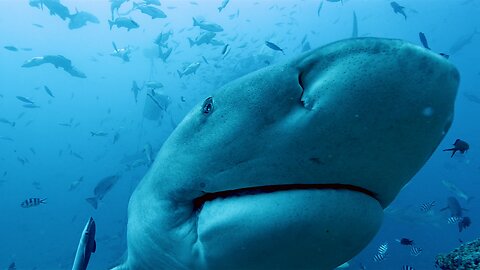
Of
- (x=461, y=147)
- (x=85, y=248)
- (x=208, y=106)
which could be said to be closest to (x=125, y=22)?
(x=461, y=147)

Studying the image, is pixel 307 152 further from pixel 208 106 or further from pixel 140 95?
pixel 140 95

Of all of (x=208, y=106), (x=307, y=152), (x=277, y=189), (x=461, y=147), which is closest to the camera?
(x=307, y=152)

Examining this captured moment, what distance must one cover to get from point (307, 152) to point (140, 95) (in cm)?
7385

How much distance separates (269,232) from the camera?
1332 millimetres

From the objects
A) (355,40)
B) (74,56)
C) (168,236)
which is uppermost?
(355,40)

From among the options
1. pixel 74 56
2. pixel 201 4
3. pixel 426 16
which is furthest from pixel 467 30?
pixel 74 56

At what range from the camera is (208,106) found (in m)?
1.49

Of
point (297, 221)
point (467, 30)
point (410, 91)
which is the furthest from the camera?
point (467, 30)

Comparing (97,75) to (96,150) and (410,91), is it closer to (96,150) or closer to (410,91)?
(96,150)

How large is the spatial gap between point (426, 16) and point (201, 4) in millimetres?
27970

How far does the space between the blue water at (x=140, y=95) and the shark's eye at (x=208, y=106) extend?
14038 mm

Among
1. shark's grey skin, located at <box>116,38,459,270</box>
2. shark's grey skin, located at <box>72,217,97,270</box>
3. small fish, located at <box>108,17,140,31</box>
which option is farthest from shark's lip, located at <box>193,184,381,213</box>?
small fish, located at <box>108,17,140,31</box>

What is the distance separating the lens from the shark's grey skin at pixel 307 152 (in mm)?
1136

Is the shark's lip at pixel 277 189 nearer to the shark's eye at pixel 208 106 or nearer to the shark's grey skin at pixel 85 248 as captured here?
the shark's eye at pixel 208 106
